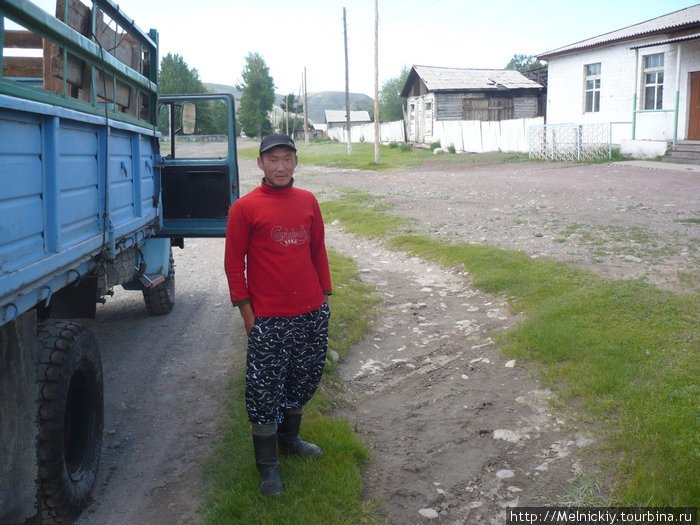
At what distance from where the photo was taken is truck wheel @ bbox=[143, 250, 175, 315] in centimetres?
703

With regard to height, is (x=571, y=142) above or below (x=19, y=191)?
above

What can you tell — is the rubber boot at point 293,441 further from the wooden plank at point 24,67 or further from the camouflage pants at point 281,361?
the wooden plank at point 24,67

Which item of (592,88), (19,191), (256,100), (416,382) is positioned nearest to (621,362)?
(416,382)

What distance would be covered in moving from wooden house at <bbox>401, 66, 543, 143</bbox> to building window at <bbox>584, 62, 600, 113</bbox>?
38.3 feet

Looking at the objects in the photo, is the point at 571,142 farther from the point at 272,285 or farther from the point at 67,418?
the point at 67,418

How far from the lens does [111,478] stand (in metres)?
3.81

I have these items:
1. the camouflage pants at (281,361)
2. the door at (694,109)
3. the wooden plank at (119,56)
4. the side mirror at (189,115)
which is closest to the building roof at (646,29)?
the door at (694,109)

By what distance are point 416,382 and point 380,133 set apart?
5116cm

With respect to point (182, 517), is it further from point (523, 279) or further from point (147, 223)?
point (523, 279)

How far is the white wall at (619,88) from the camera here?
20438 mm

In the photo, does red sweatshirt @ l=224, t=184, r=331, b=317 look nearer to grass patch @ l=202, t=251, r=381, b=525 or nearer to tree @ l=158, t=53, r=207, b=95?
grass patch @ l=202, t=251, r=381, b=525

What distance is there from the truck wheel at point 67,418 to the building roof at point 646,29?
68.5 ft

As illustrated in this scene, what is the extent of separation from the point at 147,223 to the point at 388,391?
234 cm

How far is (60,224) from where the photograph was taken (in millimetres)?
3160
